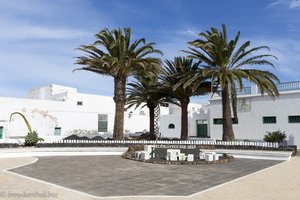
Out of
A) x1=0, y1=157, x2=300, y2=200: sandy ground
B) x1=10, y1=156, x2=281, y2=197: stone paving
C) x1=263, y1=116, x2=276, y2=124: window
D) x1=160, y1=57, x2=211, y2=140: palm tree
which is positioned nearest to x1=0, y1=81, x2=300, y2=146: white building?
x1=263, y1=116, x2=276, y2=124: window

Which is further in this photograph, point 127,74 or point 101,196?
point 127,74

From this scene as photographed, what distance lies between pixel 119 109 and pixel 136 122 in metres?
31.1

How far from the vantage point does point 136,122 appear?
55938 millimetres

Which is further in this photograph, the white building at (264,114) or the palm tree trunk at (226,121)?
the white building at (264,114)

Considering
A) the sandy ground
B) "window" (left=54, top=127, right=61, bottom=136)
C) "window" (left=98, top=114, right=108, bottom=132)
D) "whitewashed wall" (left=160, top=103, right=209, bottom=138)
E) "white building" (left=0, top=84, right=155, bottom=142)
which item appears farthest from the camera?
"window" (left=98, top=114, right=108, bottom=132)

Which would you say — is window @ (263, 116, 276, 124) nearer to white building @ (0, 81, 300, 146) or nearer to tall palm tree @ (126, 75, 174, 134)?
white building @ (0, 81, 300, 146)

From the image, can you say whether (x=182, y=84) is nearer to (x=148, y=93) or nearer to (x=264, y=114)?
(x=148, y=93)

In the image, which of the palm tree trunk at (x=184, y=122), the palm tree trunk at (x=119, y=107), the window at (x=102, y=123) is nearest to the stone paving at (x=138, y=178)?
the palm tree trunk at (x=119, y=107)

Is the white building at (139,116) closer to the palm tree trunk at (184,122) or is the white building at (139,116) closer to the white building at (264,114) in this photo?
the white building at (264,114)

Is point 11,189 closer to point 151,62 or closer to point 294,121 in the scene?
point 151,62

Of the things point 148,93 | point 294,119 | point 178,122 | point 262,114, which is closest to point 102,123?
point 178,122

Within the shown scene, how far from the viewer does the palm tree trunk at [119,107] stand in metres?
24.9

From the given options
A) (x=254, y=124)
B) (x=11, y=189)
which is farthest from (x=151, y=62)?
(x=11, y=189)

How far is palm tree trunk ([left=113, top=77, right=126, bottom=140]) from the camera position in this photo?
81.7 ft
